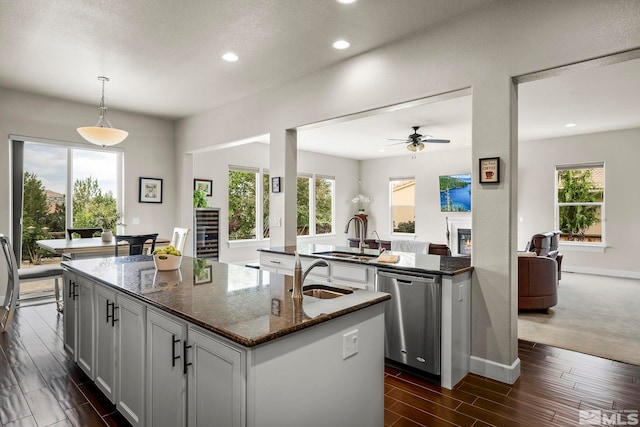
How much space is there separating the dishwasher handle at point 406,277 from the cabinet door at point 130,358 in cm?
178

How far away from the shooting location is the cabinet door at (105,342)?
2.15 m

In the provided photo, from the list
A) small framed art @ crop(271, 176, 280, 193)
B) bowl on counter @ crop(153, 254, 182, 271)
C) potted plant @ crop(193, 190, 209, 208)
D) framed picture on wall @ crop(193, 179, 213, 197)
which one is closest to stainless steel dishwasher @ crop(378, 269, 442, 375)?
bowl on counter @ crop(153, 254, 182, 271)

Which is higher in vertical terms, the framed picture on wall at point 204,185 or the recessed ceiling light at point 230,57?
the recessed ceiling light at point 230,57

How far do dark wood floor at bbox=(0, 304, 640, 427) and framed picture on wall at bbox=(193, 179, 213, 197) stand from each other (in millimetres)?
4290

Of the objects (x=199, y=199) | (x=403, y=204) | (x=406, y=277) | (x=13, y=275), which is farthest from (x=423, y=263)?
(x=403, y=204)

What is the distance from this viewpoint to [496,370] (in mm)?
2771

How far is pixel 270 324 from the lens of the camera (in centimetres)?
140

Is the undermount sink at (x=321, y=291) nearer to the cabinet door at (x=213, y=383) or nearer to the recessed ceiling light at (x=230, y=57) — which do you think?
the cabinet door at (x=213, y=383)

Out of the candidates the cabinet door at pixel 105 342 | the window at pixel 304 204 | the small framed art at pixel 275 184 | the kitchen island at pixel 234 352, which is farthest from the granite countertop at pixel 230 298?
the window at pixel 304 204

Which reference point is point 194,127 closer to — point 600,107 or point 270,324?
point 270,324

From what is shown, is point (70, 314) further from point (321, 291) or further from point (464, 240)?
point (464, 240)

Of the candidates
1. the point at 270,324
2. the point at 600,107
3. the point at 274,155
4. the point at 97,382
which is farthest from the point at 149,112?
the point at 600,107

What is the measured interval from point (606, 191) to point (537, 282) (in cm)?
407

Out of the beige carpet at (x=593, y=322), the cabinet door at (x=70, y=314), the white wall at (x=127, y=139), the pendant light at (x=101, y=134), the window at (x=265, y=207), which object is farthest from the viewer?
the window at (x=265, y=207)
